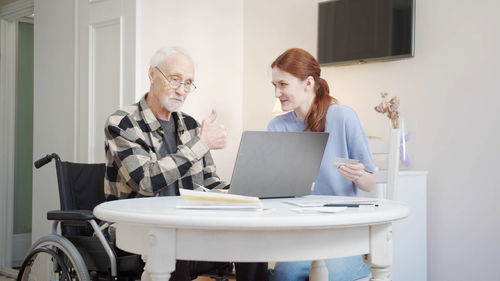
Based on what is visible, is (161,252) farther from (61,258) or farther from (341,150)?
(341,150)

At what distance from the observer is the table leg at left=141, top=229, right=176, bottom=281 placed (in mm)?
1151

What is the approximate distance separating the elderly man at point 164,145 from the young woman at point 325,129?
281 mm

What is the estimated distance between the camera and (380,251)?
1271 millimetres

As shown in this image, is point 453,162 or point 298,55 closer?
point 298,55

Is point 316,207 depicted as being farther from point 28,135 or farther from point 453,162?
point 28,135

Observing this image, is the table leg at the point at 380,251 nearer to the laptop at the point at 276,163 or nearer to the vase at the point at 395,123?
the laptop at the point at 276,163

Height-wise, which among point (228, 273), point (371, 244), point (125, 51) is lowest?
point (228, 273)

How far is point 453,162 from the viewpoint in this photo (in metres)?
3.09

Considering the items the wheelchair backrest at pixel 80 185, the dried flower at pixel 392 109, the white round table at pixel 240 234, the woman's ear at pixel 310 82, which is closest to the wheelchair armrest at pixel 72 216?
the wheelchair backrest at pixel 80 185

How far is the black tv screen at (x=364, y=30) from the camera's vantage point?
3.24 m

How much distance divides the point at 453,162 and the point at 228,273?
1647 millimetres

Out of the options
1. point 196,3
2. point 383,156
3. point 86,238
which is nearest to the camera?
point 86,238

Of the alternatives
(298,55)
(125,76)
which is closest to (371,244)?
(298,55)

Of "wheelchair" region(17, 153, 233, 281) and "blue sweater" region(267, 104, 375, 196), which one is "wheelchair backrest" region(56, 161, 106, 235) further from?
"blue sweater" region(267, 104, 375, 196)
